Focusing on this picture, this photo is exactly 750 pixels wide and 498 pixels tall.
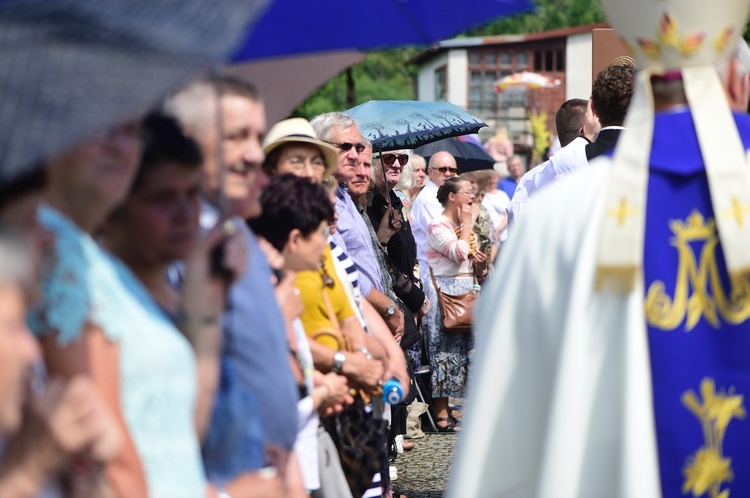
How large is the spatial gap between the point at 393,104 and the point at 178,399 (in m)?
7.48

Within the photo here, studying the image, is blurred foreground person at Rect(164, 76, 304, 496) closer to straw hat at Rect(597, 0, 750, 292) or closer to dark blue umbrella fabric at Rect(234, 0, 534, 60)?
dark blue umbrella fabric at Rect(234, 0, 534, 60)

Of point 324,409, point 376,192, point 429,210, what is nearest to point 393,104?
point 429,210

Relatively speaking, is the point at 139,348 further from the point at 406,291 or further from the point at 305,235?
the point at 406,291

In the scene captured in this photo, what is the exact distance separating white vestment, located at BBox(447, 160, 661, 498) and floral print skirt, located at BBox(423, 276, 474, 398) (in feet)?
20.8

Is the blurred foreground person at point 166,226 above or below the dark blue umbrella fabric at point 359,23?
below

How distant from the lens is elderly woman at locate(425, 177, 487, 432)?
9.84m

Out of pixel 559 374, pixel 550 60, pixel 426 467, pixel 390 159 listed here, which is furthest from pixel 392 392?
pixel 550 60

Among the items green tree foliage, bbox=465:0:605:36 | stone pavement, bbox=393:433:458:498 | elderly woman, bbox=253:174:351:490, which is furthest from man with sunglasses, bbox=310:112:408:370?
green tree foliage, bbox=465:0:605:36

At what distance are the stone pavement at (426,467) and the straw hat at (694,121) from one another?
4.21 meters

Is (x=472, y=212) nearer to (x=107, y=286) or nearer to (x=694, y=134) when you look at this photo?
(x=694, y=134)

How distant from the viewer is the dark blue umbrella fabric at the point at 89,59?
2.13m

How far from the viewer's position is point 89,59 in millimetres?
2225

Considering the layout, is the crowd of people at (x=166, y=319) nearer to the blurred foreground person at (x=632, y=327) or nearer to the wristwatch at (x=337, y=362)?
the wristwatch at (x=337, y=362)

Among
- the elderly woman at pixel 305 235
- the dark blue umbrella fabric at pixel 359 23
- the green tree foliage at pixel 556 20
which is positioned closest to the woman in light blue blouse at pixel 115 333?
the dark blue umbrella fabric at pixel 359 23
